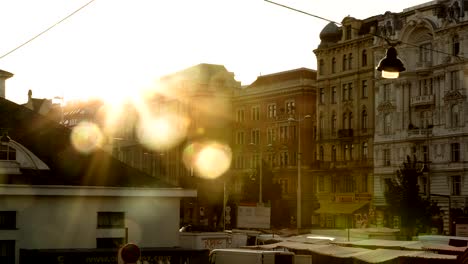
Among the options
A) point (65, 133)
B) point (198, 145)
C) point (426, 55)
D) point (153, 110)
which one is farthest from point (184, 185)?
point (65, 133)

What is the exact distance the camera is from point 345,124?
78.8 meters

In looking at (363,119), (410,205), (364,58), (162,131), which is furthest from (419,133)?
(162,131)

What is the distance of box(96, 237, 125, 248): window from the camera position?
91.5 ft

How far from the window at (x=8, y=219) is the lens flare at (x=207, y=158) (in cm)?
7152

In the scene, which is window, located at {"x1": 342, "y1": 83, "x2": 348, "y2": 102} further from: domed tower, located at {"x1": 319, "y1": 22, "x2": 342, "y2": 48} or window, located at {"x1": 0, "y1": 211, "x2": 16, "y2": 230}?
window, located at {"x1": 0, "y1": 211, "x2": 16, "y2": 230}

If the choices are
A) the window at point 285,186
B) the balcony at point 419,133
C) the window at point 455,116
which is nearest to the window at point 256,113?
the window at point 285,186

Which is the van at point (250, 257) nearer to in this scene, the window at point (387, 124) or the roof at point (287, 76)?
the window at point (387, 124)

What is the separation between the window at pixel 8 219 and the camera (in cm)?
2608

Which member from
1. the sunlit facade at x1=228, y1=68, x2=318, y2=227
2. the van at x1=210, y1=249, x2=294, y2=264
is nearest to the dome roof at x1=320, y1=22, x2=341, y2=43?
the sunlit facade at x1=228, y1=68, x2=318, y2=227

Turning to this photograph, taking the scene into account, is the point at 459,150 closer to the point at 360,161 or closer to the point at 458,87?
the point at 458,87

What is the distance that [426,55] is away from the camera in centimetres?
6906

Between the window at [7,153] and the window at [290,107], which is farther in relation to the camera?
the window at [290,107]

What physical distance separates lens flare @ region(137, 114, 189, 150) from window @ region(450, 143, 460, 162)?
147 feet

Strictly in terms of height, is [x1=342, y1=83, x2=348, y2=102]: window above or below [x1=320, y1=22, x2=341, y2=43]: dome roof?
below
